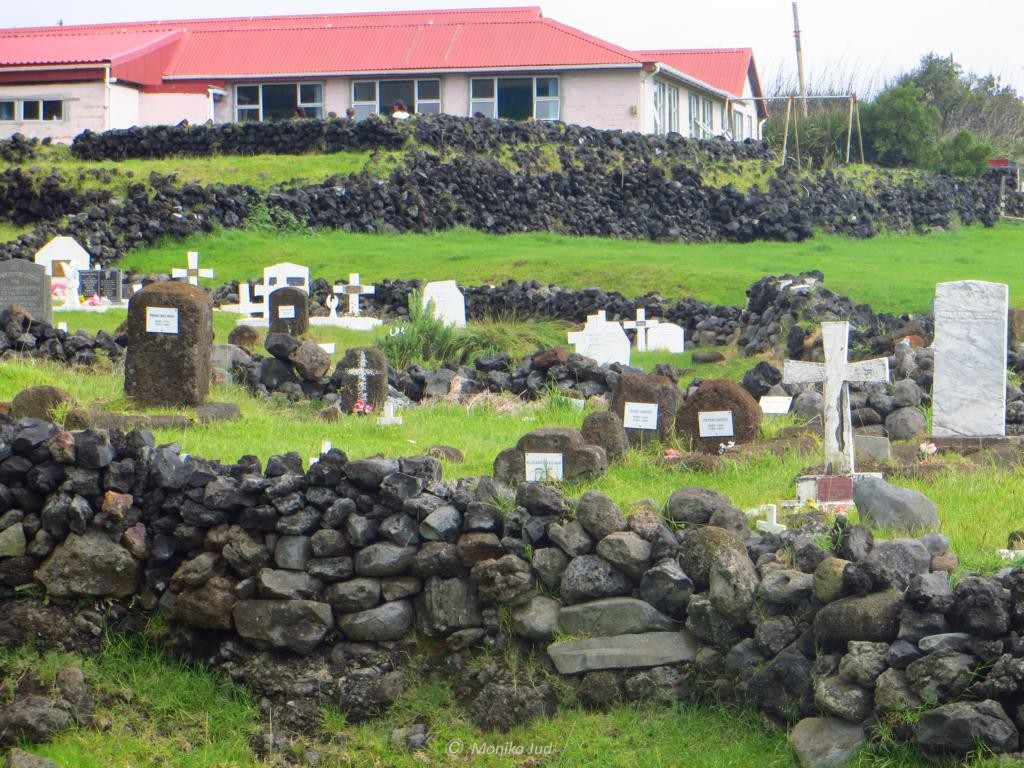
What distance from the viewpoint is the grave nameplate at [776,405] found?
12.3 metres

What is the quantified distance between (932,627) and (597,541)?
71.5 inches

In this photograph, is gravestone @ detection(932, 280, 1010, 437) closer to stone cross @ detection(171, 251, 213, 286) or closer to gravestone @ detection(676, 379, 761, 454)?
gravestone @ detection(676, 379, 761, 454)

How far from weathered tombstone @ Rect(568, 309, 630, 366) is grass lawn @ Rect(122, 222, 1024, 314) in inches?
177

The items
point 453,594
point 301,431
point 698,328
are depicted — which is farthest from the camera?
point 698,328

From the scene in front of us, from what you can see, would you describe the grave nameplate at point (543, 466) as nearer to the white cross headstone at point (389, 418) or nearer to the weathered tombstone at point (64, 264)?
the white cross headstone at point (389, 418)

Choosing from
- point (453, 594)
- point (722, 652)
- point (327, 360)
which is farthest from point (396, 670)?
point (327, 360)

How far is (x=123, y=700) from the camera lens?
24.7ft

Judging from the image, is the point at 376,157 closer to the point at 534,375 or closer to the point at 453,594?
the point at 534,375

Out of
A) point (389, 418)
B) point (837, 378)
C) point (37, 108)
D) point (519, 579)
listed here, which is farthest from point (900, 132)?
point (519, 579)

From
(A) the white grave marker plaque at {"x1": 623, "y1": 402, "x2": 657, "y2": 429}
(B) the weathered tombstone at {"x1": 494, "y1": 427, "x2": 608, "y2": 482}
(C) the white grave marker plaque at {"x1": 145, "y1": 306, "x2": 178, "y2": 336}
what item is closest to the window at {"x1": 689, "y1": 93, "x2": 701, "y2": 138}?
(C) the white grave marker plaque at {"x1": 145, "y1": 306, "x2": 178, "y2": 336}

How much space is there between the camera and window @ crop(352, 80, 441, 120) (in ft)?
128

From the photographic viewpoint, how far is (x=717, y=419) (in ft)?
33.6

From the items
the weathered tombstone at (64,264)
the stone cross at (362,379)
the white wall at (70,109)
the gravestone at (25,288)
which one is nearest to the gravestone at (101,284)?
the weathered tombstone at (64,264)

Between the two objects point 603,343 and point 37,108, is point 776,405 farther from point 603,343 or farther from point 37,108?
point 37,108
